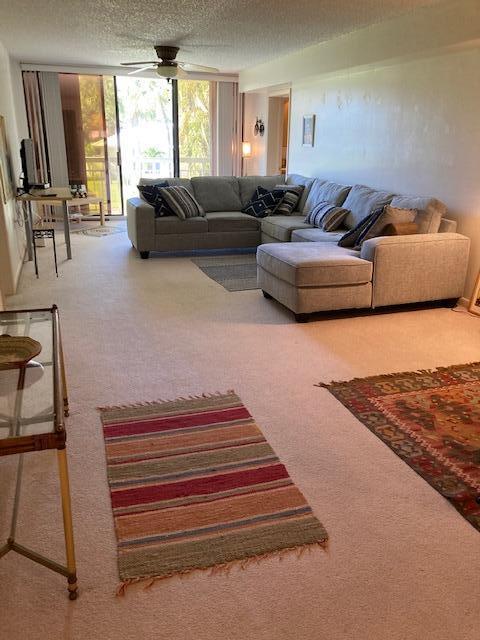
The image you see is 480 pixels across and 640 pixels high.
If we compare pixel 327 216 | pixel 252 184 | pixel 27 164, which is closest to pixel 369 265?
pixel 327 216

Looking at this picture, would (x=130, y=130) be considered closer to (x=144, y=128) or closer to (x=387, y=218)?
(x=144, y=128)

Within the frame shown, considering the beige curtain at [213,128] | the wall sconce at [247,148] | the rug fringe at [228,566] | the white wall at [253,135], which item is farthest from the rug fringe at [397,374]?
the beige curtain at [213,128]

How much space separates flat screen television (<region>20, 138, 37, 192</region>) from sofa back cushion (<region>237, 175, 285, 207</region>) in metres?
2.49

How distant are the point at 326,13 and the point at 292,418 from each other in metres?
3.50

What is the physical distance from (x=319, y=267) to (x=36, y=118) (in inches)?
245

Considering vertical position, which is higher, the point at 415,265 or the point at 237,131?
the point at 237,131

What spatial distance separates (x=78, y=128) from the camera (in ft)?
27.8

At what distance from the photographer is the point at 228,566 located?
1721 mm

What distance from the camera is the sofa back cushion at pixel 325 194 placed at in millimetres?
5586

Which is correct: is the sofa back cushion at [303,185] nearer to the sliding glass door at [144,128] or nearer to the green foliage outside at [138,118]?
the green foliage outside at [138,118]

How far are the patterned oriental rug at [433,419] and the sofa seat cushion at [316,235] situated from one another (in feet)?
6.77

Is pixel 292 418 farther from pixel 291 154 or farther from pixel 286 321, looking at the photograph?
pixel 291 154

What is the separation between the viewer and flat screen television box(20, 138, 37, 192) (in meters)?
5.79

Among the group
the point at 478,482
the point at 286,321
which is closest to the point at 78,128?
the point at 286,321
